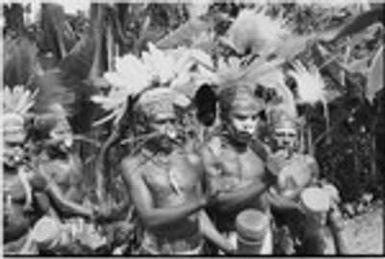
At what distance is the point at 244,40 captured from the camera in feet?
15.9

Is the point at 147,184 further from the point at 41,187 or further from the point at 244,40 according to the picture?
the point at 244,40

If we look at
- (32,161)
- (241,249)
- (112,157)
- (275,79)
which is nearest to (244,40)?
(275,79)

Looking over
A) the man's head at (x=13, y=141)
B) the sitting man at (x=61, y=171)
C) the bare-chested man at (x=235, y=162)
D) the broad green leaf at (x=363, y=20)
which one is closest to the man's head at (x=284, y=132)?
the bare-chested man at (x=235, y=162)

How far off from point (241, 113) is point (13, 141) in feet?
4.27

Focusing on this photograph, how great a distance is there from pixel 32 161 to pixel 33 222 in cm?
38

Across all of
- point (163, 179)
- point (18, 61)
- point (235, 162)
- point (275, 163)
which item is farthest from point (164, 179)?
point (18, 61)

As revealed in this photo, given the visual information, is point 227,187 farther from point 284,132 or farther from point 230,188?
point 284,132

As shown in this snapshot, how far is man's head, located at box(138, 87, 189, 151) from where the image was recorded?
3537mm

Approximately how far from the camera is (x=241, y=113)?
146 inches

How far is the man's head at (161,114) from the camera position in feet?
11.6

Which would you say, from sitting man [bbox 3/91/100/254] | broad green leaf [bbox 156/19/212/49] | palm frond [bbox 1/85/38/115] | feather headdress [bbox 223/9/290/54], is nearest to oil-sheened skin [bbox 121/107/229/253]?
sitting man [bbox 3/91/100/254]

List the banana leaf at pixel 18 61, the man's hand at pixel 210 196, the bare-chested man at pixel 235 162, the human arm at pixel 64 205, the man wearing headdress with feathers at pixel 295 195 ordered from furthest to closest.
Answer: the banana leaf at pixel 18 61 → the human arm at pixel 64 205 → the man wearing headdress with feathers at pixel 295 195 → the bare-chested man at pixel 235 162 → the man's hand at pixel 210 196

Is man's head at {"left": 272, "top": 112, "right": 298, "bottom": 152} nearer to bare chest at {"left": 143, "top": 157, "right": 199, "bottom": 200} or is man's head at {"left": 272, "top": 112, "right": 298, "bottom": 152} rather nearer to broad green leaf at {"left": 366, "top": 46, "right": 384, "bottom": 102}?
bare chest at {"left": 143, "top": 157, "right": 199, "bottom": 200}

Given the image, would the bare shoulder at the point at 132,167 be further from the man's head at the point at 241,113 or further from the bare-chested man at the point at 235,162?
the man's head at the point at 241,113
